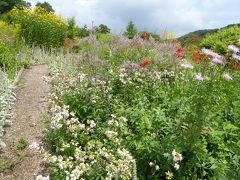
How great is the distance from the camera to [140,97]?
5602 mm

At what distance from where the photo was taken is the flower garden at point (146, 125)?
3.96m

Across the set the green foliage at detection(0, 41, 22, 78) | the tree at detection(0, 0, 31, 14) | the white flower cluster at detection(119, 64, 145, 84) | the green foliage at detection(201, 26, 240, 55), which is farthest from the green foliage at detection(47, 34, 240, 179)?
the tree at detection(0, 0, 31, 14)

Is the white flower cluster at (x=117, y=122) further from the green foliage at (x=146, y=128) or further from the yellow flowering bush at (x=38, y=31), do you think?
the yellow flowering bush at (x=38, y=31)

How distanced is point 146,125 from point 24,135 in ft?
6.70

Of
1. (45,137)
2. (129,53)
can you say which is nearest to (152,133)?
(45,137)

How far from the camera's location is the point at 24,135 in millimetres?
5500

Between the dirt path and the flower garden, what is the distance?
24cm

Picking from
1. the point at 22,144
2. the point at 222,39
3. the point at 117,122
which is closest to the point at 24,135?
the point at 22,144

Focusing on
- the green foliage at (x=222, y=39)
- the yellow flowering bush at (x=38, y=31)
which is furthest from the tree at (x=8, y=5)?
the green foliage at (x=222, y=39)

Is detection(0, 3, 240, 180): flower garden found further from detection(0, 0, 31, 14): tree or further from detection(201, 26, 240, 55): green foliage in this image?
detection(0, 0, 31, 14): tree

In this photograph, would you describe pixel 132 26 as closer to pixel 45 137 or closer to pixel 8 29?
pixel 8 29

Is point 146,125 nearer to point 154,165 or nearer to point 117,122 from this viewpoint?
point 117,122

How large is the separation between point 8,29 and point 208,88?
14.0 metres

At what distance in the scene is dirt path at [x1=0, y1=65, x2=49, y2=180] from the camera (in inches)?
179
